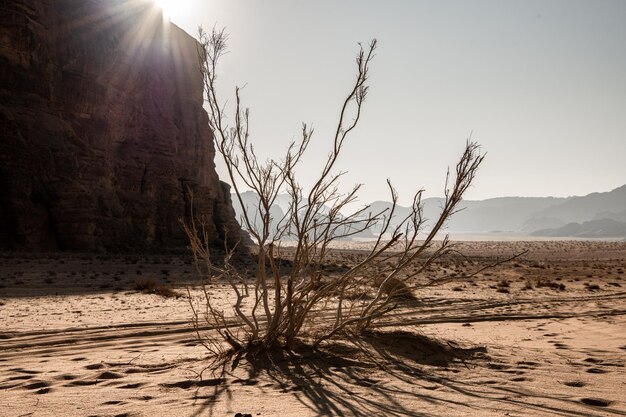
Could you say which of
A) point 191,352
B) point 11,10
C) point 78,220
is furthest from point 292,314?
point 11,10

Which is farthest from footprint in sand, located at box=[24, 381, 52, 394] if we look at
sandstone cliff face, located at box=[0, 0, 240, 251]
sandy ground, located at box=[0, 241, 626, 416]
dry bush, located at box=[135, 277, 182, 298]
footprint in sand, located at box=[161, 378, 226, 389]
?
sandstone cliff face, located at box=[0, 0, 240, 251]

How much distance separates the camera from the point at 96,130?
2902cm

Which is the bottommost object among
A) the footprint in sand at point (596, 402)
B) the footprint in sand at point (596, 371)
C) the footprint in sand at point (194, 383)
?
the footprint in sand at point (596, 371)

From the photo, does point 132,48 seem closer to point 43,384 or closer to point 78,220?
point 78,220

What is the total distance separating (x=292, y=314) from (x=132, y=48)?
32194mm

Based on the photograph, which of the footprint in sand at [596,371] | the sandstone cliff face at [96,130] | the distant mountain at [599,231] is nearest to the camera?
the footprint in sand at [596,371]

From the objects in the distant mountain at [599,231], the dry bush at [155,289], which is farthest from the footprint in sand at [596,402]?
the distant mountain at [599,231]

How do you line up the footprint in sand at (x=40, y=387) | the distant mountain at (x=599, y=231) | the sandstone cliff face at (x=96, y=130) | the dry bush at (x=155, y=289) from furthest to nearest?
the distant mountain at (x=599, y=231) → the sandstone cliff face at (x=96, y=130) → the dry bush at (x=155, y=289) → the footprint in sand at (x=40, y=387)

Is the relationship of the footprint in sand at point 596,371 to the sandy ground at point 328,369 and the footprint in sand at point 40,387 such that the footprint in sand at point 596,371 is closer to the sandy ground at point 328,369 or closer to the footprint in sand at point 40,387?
the sandy ground at point 328,369

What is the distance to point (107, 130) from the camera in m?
29.7

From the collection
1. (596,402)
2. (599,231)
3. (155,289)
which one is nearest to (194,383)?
(596,402)

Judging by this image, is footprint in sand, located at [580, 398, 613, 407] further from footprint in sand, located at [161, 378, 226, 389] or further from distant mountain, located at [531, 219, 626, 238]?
distant mountain, located at [531, 219, 626, 238]

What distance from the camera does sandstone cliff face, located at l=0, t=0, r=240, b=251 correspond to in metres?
24.4

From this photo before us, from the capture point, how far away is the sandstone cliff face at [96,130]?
80.1ft
